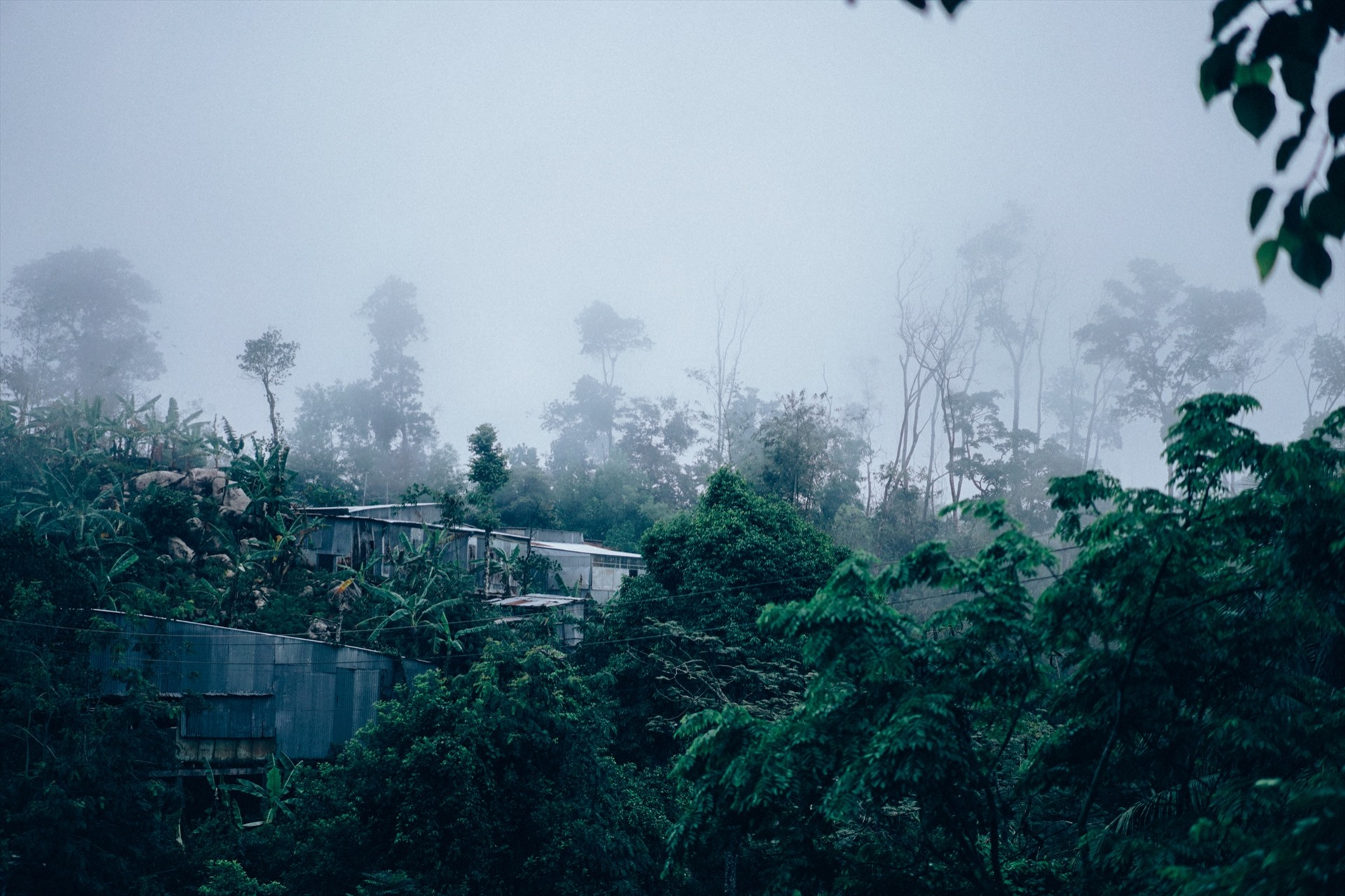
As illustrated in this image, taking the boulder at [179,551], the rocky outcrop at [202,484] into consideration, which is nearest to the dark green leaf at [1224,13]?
the boulder at [179,551]

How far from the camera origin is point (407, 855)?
35.7ft

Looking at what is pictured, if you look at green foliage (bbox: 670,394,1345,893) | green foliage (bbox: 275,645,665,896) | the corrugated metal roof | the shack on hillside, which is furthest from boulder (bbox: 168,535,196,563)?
green foliage (bbox: 670,394,1345,893)

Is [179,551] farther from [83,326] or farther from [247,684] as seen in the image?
[83,326]

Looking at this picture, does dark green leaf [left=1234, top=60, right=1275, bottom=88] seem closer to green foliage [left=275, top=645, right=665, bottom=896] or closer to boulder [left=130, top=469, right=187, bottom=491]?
green foliage [left=275, top=645, right=665, bottom=896]

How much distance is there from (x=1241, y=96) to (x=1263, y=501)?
5129 millimetres

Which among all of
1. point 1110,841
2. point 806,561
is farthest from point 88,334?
point 1110,841

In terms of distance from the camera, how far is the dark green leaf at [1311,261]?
169 centimetres

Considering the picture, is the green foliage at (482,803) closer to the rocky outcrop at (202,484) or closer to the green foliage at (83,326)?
the rocky outcrop at (202,484)

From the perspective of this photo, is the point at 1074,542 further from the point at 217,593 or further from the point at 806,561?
the point at 217,593

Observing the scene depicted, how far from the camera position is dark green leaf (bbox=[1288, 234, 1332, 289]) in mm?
1687

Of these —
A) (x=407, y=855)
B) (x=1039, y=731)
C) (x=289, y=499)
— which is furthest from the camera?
(x=289, y=499)

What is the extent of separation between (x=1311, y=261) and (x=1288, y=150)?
233mm

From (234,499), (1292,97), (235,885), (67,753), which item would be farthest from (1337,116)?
(234,499)

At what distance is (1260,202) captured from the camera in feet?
5.52
